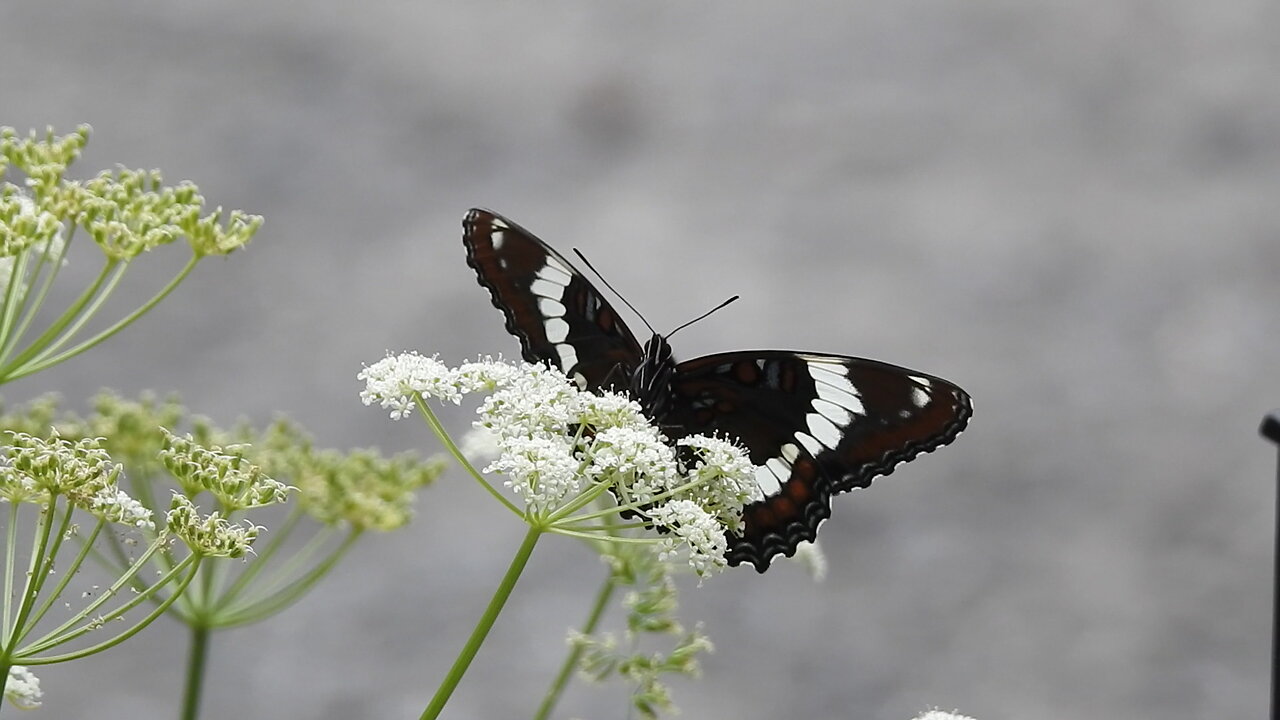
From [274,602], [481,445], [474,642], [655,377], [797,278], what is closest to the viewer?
[474,642]

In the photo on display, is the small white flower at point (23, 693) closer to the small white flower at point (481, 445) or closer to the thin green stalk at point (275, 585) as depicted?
the thin green stalk at point (275, 585)

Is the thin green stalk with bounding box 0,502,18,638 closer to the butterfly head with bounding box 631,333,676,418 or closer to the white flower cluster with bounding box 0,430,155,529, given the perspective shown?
the white flower cluster with bounding box 0,430,155,529

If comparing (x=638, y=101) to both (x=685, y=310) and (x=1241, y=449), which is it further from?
(x=1241, y=449)

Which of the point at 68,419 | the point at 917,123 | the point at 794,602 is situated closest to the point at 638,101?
the point at 917,123

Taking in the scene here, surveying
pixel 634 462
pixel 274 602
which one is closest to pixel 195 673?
pixel 274 602

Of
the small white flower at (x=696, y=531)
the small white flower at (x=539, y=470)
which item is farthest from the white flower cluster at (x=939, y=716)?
the small white flower at (x=539, y=470)

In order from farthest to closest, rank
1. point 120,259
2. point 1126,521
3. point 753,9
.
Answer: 1. point 753,9
2. point 1126,521
3. point 120,259

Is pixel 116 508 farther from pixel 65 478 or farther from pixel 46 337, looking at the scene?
pixel 46 337
